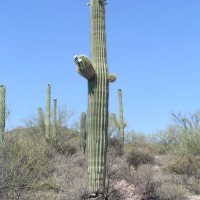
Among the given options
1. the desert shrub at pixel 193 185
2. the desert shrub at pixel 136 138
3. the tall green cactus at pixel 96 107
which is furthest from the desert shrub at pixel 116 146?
the tall green cactus at pixel 96 107

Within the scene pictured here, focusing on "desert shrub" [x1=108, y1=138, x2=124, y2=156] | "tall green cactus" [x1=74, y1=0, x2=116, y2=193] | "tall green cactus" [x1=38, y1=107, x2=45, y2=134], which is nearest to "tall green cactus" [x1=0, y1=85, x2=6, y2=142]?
"tall green cactus" [x1=38, y1=107, x2=45, y2=134]

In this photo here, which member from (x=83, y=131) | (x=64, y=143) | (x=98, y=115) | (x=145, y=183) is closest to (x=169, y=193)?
(x=145, y=183)

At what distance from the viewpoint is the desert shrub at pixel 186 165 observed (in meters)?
20.0

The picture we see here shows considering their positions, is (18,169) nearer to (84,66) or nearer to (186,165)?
(84,66)

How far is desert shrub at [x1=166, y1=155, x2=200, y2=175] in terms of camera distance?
1997 cm

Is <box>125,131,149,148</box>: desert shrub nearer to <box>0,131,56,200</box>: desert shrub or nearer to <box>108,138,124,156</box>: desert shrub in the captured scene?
<box>108,138,124,156</box>: desert shrub

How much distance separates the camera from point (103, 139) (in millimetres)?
10695

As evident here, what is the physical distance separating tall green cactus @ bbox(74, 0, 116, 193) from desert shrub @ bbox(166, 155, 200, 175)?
33.0ft

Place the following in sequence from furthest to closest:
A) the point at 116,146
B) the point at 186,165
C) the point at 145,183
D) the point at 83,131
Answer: the point at 116,146 < the point at 83,131 < the point at 186,165 < the point at 145,183

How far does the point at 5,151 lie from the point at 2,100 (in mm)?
9224

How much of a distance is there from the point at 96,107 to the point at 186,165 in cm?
1040

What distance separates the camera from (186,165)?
789 inches

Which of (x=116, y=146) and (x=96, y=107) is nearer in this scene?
(x=96, y=107)

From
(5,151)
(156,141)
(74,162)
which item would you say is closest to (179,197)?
(5,151)
